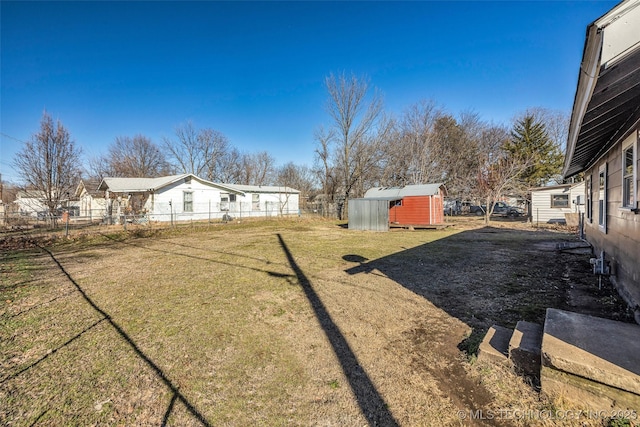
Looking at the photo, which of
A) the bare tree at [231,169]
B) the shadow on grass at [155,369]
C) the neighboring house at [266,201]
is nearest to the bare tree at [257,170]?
the bare tree at [231,169]

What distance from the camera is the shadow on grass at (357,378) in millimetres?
2045

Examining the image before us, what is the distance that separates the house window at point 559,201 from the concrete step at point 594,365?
2129 centimetres

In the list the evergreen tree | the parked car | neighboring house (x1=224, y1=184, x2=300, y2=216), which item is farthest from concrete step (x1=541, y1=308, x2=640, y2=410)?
the evergreen tree

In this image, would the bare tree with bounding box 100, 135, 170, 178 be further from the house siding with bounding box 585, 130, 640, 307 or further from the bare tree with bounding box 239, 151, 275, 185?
the house siding with bounding box 585, 130, 640, 307

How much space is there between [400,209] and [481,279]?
12.0 metres

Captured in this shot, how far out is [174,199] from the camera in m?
19.5

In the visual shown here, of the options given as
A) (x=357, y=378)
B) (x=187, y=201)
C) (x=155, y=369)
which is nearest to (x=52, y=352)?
(x=155, y=369)

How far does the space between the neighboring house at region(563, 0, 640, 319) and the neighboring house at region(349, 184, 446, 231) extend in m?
9.40

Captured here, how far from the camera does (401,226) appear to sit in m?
16.3

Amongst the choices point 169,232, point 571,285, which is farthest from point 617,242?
point 169,232

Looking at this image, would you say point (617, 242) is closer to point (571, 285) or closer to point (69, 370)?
point (571, 285)

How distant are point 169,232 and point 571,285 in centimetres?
1537

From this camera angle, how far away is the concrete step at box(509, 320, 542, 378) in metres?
2.35

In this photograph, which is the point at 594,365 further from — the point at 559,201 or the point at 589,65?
the point at 559,201
